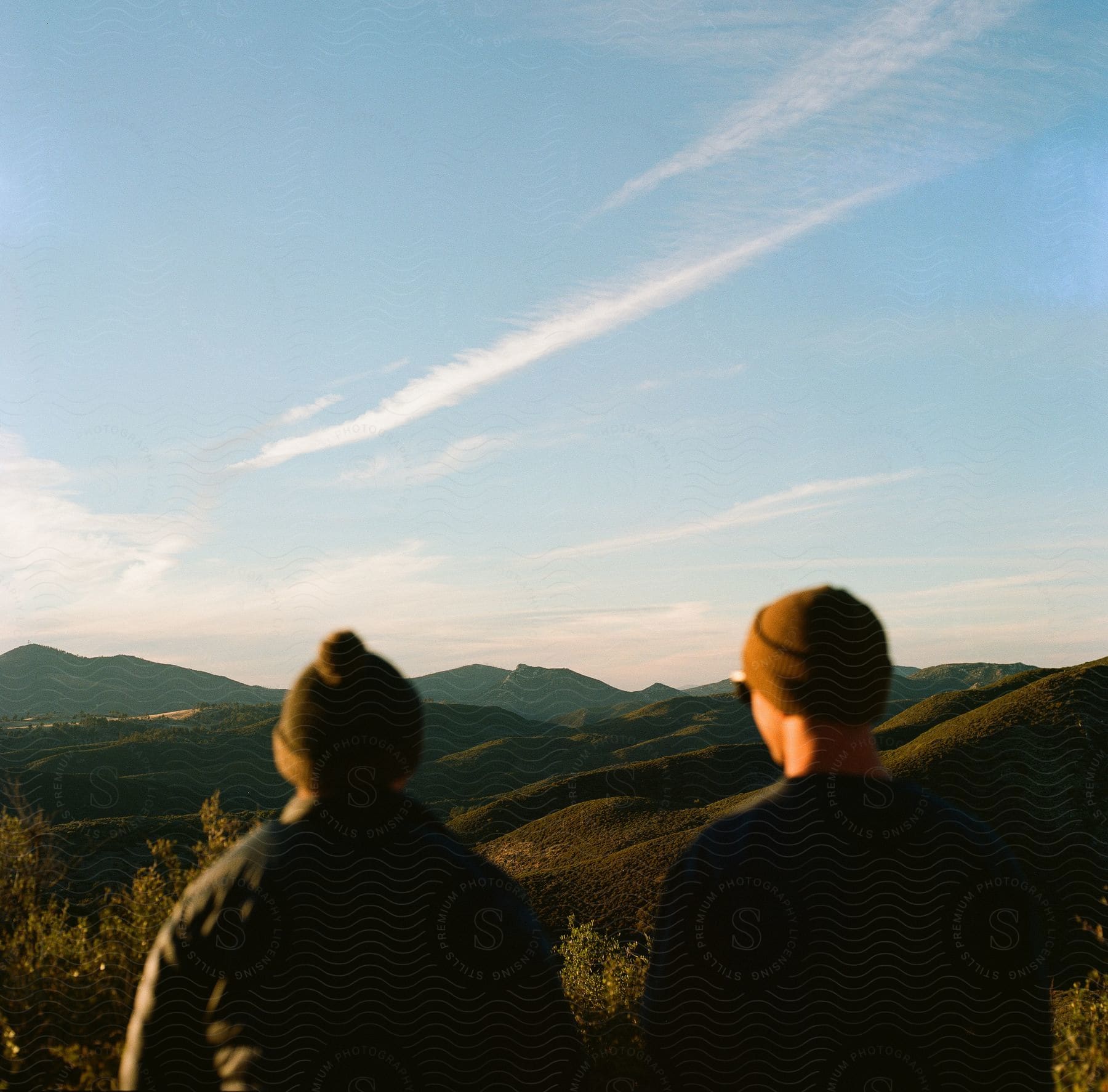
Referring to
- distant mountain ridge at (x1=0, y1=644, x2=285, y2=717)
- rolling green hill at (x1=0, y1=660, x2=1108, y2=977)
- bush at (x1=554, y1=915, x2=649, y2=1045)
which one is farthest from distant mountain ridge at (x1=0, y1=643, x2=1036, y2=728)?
bush at (x1=554, y1=915, x2=649, y2=1045)

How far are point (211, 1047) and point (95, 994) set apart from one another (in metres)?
2.94

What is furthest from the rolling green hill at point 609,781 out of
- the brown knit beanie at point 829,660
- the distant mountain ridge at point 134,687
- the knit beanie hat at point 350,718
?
the distant mountain ridge at point 134,687

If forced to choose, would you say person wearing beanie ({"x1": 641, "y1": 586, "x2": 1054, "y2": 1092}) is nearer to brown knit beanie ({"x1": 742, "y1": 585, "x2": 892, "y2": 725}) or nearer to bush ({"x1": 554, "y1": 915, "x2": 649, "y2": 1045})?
brown knit beanie ({"x1": 742, "y1": 585, "x2": 892, "y2": 725})

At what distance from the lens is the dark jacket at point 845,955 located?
8.50ft

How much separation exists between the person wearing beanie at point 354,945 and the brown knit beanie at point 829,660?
48.3 inches

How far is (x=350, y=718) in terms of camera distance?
290 centimetres

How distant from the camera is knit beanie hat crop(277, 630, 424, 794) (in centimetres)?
288

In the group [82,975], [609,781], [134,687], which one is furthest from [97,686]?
[82,975]

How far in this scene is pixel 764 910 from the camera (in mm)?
2611

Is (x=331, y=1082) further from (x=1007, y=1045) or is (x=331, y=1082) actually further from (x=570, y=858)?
(x=570, y=858)

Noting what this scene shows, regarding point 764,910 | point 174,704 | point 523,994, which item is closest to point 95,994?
point 523,994

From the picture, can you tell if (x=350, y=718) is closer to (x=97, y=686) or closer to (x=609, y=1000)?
(x=609, y=1000)

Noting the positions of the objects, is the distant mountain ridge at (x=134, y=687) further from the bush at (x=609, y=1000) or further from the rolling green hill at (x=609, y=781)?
the bush at (x=609, y=1000)

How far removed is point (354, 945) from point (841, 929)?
160 centimetres
